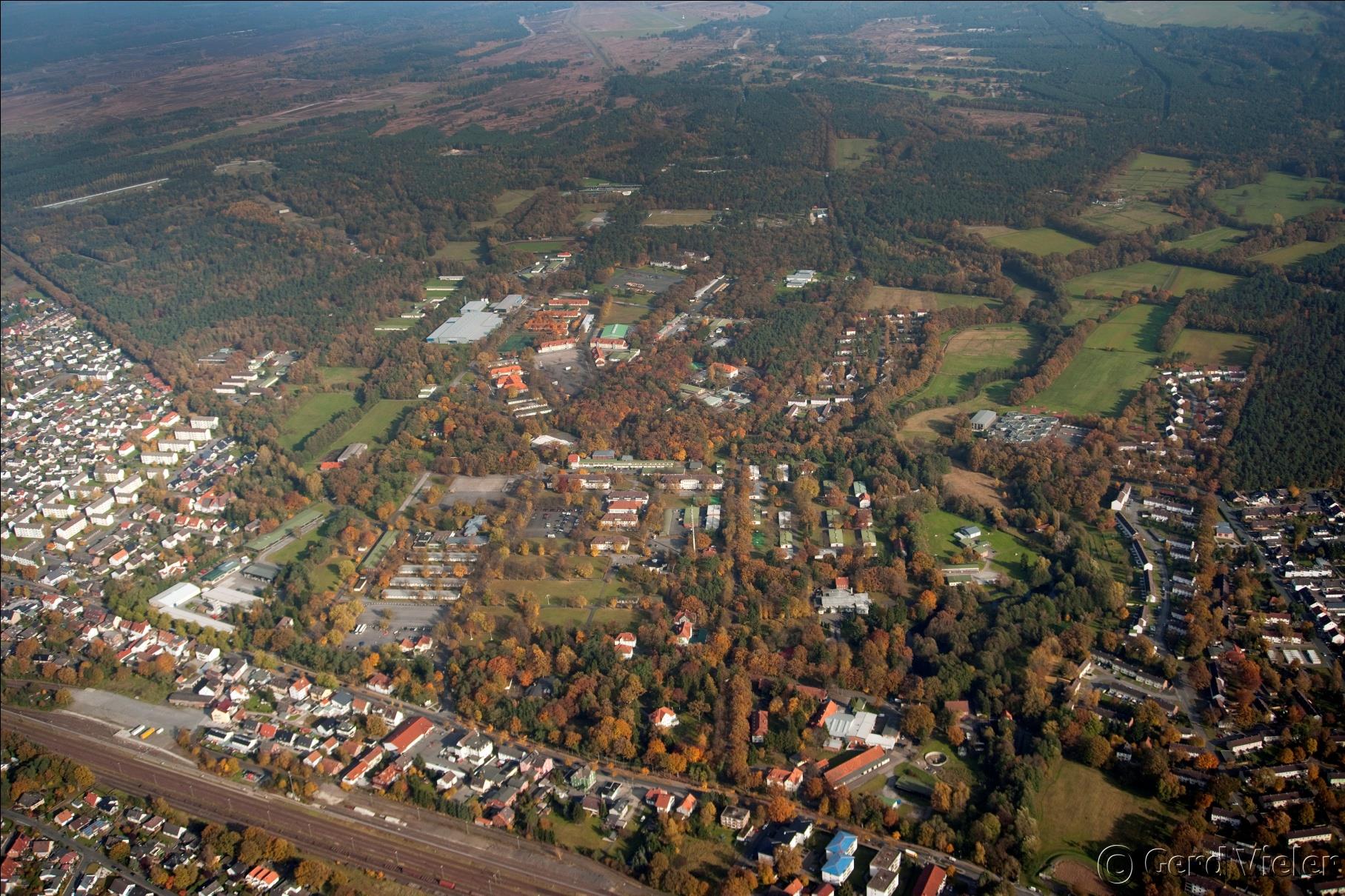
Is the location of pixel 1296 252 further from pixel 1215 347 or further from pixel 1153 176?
pixel 1153 176

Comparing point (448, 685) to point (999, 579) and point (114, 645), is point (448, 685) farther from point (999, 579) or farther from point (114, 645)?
point (999, 579)

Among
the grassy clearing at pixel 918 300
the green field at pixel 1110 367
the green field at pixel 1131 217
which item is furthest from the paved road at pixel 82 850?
the green field at pixel 1131 217

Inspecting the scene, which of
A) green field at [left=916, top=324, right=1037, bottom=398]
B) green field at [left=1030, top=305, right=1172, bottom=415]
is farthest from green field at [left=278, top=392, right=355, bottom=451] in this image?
green field at [left=1030, top=305, right=1172, bottom=415]

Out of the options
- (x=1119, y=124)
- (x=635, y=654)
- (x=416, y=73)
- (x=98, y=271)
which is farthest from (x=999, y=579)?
(x=416, y=73)

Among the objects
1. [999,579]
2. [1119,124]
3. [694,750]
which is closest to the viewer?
[694,750]

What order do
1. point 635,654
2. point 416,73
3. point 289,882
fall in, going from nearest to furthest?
1. point 289,882
2. point 635,654
3. point 416,73

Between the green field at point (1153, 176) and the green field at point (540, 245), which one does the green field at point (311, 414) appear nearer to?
the green field at point (540, 245)

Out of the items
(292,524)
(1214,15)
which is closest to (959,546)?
(292,524)
